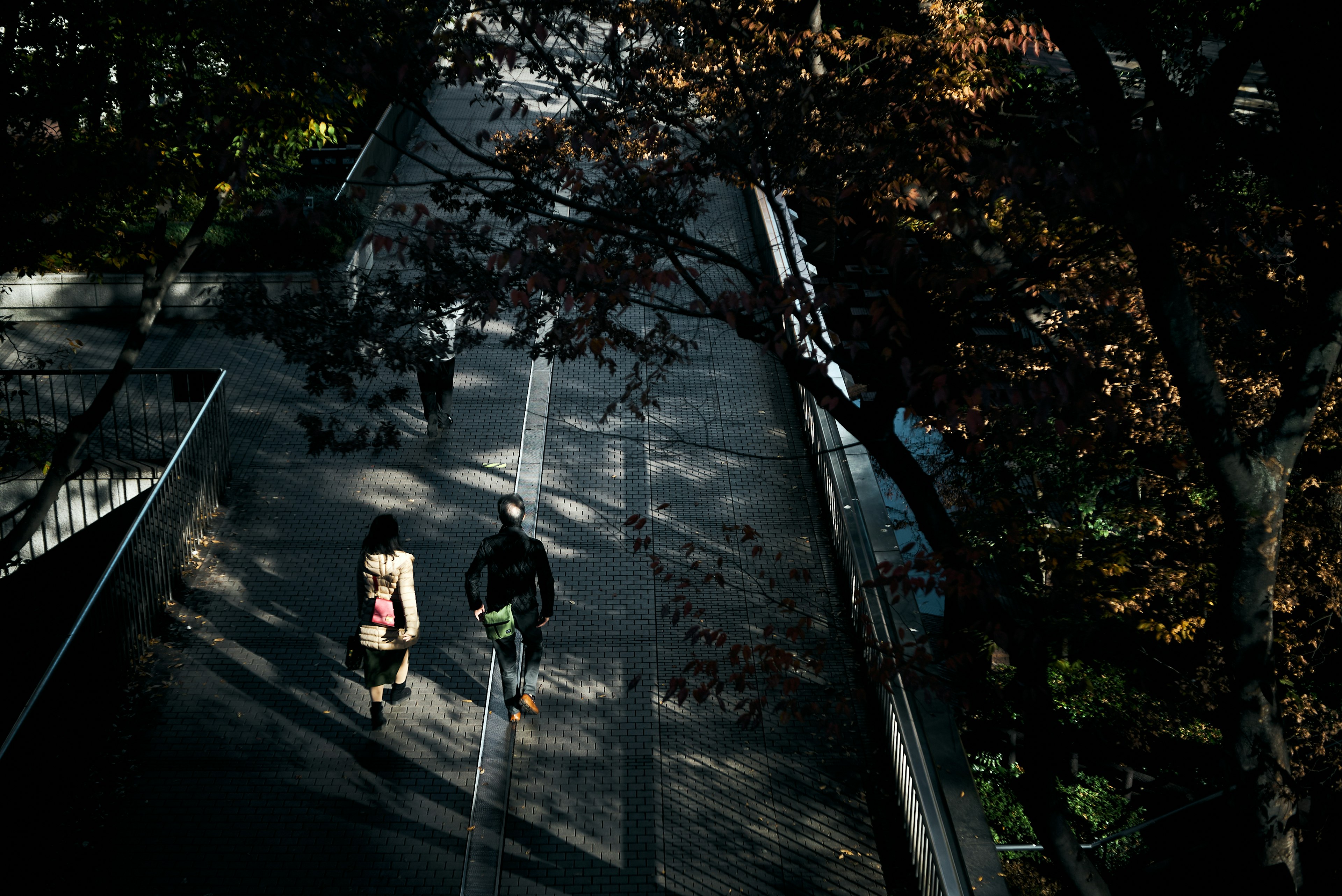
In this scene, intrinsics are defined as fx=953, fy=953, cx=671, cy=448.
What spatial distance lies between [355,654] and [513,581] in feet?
4.19

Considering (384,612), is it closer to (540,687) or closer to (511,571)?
A: (511,571)

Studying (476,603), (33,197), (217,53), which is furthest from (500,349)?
(476,603)

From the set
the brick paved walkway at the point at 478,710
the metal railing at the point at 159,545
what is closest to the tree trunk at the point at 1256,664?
the brick paved walkway at the point at 478,710

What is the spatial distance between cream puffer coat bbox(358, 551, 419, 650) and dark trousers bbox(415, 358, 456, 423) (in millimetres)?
3582

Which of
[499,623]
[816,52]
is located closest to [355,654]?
[499,623]

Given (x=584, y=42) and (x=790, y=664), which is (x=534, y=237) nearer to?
(x=584, y=42)

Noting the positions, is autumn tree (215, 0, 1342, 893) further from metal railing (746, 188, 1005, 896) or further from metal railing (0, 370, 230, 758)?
metal railing (0, 370, 230, 758)

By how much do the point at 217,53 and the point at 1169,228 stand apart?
8089 mm

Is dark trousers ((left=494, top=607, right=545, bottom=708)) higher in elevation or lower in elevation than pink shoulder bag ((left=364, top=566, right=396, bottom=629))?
lower

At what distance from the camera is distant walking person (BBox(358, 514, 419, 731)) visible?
20.8 ft

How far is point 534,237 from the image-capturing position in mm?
5672

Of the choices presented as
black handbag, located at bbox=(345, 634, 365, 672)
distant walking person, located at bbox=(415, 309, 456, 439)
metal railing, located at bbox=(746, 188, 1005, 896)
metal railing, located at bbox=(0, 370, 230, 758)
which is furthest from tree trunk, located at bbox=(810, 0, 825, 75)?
metal railing, located at bbox=(0, 370, 230, 758)

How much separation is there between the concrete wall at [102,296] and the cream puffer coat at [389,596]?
7.82m

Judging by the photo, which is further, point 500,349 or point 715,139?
point 500,349
